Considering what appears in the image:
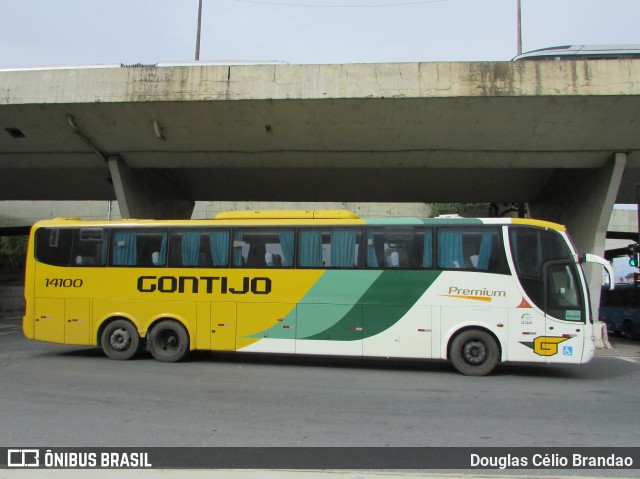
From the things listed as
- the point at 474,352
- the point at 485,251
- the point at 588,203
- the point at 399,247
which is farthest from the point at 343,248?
the point at 588,203

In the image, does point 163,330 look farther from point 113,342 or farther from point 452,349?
point 452,349

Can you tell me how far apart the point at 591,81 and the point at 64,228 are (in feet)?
46.2

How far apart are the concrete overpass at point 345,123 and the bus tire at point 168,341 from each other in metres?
7.10

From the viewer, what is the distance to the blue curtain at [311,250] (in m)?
10.3

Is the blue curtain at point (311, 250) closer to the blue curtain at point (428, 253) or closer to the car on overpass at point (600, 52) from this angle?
the blue curtain at point (428, 253)

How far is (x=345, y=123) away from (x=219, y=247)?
22.1 ft

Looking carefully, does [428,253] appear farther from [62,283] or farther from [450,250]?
[62,283]

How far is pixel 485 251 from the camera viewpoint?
9.75 m

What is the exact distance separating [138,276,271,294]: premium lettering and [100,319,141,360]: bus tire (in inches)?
36.3

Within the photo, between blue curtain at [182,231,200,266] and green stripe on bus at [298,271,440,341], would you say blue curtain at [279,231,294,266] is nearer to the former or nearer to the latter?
green stripe on bus at [298,271,440,341]

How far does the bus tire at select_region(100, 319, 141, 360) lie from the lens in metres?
11.0

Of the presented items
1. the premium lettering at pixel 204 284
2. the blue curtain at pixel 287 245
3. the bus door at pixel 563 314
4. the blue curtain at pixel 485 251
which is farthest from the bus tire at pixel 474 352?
the premium lettering at pixel 204 284

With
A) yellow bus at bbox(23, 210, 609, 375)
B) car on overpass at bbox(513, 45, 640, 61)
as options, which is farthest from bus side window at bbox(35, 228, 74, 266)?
car on overpass at bbox(513, 45, 640, 61)

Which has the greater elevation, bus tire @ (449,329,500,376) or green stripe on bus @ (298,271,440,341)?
green stripe on bus @ (298,271,440,341)
